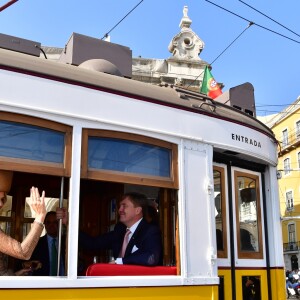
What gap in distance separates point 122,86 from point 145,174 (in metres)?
0.67

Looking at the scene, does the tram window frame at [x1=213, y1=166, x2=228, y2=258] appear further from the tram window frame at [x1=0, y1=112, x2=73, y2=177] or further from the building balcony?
the building balcony

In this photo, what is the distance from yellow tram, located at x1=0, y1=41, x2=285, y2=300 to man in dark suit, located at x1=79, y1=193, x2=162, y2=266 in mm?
98

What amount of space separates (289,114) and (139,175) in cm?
3934

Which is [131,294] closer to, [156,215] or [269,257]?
[156,215]

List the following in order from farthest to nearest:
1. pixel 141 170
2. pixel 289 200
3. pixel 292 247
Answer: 1. pixel 292 247
2. pixel 289 200
3. pixel 141 170

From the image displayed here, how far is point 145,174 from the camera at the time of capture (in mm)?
3539

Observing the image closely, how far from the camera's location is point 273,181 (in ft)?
15.6

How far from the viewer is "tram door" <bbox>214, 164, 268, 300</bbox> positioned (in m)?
4.20

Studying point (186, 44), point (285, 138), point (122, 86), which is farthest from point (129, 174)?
point (285, 138)

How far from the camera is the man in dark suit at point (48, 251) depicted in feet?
12.1

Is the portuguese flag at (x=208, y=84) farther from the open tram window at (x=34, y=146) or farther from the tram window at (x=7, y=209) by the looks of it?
the open tram window at (x=34, y=146)

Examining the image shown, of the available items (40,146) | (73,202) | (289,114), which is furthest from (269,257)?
(289,114)

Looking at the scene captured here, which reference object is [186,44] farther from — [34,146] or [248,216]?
[34,146]

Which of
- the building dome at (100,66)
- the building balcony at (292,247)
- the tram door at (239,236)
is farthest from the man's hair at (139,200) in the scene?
the building balcony at (292,247)
